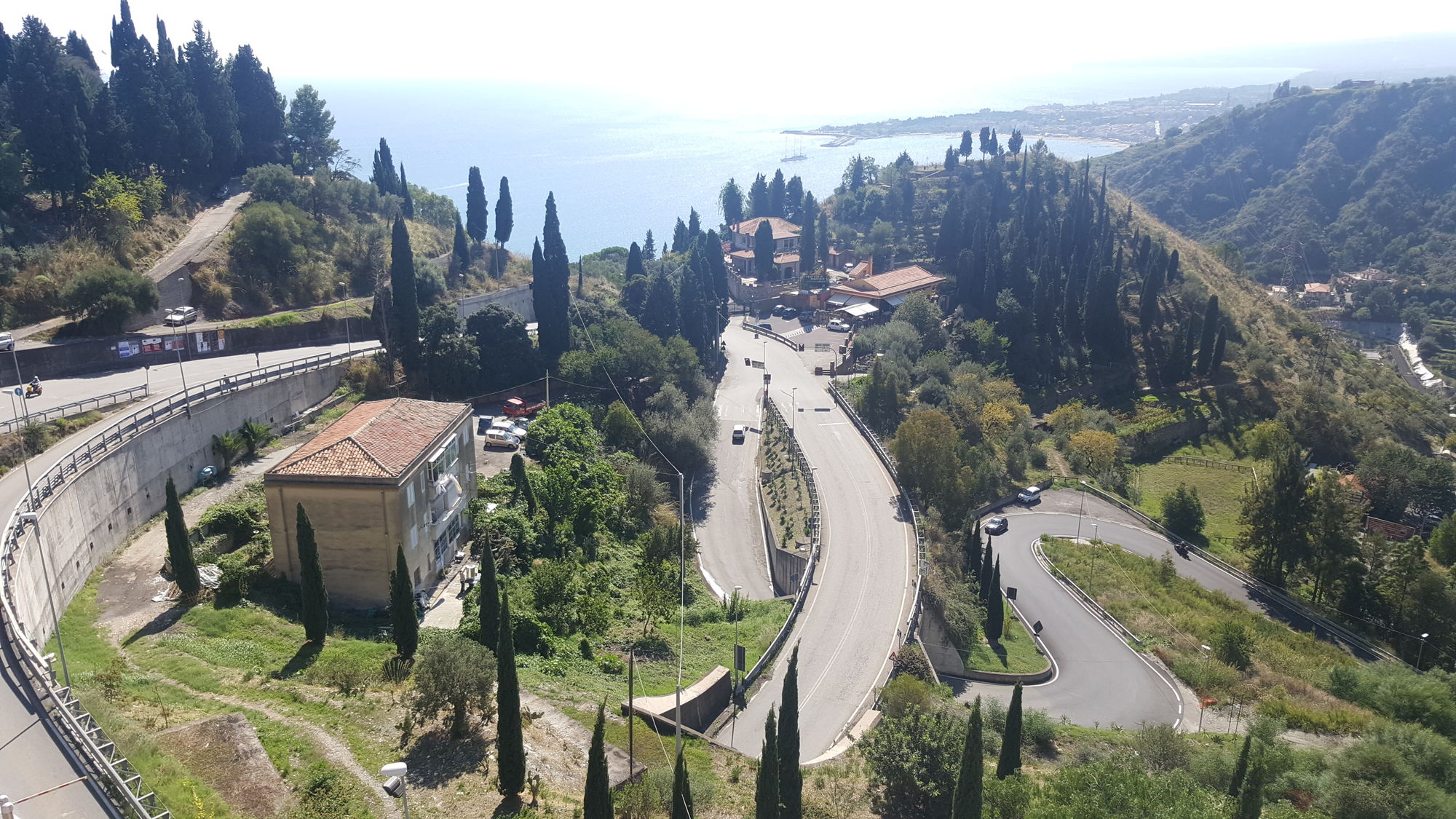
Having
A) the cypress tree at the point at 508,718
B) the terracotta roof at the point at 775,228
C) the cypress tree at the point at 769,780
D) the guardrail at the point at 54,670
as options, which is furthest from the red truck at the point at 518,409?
the terracotta roof at the point at 775,228

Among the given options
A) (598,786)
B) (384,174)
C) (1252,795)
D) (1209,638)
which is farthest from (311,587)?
(384,174)

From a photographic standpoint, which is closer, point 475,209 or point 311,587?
point 311,587

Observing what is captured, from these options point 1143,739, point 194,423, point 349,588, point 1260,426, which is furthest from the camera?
point 1260,426

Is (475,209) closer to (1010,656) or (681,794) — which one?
(1010,656)

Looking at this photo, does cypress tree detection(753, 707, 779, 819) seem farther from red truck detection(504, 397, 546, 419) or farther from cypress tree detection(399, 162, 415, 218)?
cypress tree detection(399, 162, 415, 218)

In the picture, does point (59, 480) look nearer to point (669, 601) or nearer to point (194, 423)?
point (194, 423)

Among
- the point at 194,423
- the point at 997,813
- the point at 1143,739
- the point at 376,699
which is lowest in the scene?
the point at 1143,739

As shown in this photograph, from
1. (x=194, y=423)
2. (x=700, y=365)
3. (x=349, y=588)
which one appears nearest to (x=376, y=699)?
(x=349, y=588)

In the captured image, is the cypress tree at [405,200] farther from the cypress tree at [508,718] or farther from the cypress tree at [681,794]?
the cypress tree at [681,794]
